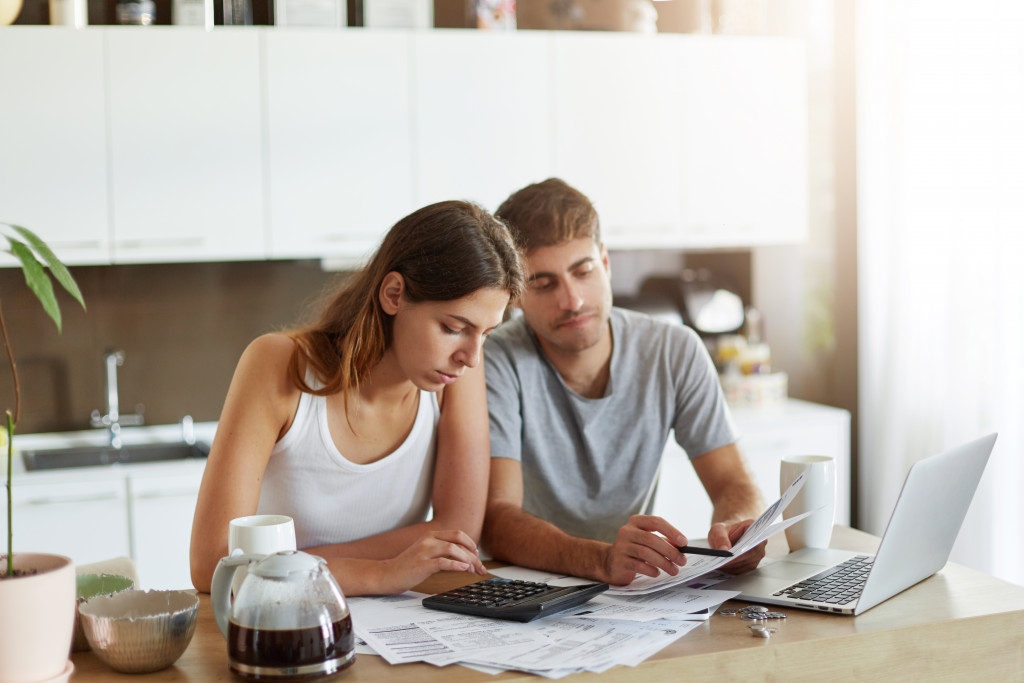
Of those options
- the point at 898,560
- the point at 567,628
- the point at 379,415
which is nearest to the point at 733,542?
the point at 898,560

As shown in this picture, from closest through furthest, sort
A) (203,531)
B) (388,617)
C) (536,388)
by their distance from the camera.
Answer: (388,617), (203,531), (536,388)

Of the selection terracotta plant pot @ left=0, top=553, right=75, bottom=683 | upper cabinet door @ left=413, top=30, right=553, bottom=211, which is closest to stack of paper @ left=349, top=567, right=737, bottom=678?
terracotta plant pot @ left=0, top=553, right=75, bottom=683

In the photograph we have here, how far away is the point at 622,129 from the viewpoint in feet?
11.3

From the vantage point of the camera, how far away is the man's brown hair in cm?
181

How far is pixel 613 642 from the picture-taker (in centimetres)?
121

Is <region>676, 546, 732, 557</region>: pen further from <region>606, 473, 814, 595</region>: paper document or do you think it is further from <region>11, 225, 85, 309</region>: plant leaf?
<region>11, 225, 85, 309</region>: plant leaf

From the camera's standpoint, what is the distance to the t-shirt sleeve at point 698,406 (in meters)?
1.97

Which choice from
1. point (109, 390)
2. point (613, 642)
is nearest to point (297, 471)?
point (613, 642)

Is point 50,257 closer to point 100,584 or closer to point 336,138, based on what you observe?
point 100,584

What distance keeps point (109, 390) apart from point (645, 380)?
6.47 ft

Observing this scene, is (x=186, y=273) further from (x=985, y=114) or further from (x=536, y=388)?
(x=985, y=114)

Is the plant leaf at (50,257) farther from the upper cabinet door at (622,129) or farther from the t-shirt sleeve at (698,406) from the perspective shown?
the upper cabinet door at (622,129)

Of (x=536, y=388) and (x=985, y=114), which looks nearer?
(x=536, y=388)

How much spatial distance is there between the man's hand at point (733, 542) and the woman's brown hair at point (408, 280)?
0.48 meters
